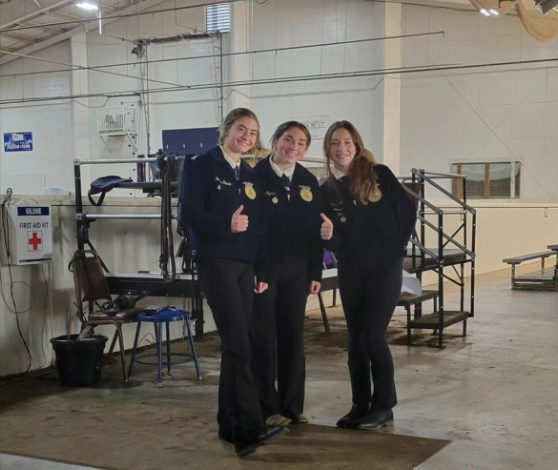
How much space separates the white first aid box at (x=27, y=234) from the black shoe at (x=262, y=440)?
2272 mm

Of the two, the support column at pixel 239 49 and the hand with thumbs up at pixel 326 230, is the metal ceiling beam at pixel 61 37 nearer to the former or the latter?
the support column at pixel 239 49

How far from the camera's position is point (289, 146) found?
3166 millimetres

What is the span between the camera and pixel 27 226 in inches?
Answer: 176

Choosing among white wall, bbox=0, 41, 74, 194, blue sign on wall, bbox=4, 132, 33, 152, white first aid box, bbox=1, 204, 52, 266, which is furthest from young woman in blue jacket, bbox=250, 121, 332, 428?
blue sign on wall, bbox=4, 132, 33, 152

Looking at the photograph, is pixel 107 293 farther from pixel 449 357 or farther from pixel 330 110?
pixel 330 110

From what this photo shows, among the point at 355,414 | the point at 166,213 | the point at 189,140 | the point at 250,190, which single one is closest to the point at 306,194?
the point at 250,190

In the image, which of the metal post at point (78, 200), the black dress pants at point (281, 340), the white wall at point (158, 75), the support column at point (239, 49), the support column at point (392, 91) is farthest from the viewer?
the white wall at point (158, 75)

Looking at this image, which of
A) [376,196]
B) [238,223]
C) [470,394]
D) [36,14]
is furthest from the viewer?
[36,14]

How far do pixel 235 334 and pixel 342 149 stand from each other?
1033 mm

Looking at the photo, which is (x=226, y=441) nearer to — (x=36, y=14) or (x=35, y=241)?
(x=35, y=241)

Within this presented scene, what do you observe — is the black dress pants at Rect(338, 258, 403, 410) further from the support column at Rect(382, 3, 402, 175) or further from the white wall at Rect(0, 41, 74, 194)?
the white wall at Rect(0, 41, 74, 194)

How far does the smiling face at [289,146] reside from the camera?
3164 mm

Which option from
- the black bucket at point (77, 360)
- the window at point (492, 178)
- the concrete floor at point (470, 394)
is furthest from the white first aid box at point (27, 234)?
the window at point (492, 178)

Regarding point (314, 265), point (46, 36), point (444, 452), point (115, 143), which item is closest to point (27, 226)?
point (314, 265)
